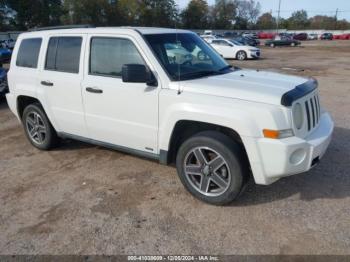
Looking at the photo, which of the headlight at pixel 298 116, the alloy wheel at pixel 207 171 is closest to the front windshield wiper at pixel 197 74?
the alloy wheel at pixel 207 171

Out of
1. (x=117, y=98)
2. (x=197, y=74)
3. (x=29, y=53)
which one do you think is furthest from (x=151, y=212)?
(x=29, y=53)

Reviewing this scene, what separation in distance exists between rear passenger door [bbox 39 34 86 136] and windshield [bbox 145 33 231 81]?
115cm

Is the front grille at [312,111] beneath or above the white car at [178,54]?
beneath

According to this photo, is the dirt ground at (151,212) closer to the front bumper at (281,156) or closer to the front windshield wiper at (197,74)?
the front bumper at (281,156)

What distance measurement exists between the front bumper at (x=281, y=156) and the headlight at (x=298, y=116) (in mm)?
155

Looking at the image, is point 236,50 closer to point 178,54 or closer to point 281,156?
point 178,54

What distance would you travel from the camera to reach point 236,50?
25.4 metres

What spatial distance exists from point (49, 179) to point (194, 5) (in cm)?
9027

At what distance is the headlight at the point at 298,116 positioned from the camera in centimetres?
345

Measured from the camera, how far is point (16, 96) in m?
5.74

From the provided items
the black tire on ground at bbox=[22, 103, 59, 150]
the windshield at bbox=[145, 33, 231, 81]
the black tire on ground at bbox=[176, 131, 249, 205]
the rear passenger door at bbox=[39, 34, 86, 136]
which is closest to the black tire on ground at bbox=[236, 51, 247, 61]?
the windshield at bbox=[145, 33, 231, 81]

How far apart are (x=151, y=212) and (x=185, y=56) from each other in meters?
1.98

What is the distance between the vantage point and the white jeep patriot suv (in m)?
3.41

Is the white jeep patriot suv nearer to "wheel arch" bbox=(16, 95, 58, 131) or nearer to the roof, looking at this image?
the roof
